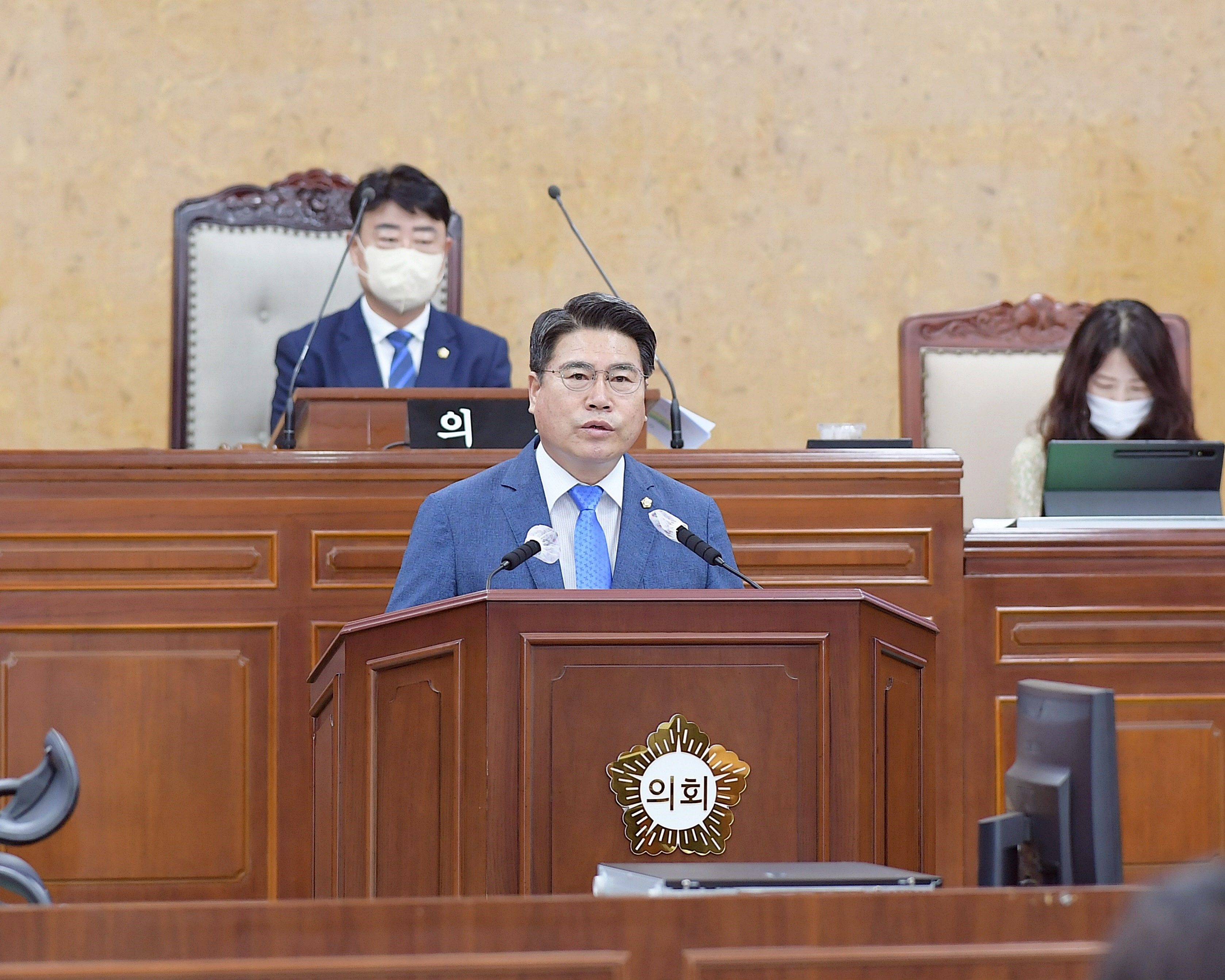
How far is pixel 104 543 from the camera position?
2.93 m

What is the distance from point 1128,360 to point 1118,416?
133mm

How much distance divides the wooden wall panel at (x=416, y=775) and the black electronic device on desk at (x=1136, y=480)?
5.28ft

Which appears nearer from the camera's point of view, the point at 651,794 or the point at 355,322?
the point at 651,794

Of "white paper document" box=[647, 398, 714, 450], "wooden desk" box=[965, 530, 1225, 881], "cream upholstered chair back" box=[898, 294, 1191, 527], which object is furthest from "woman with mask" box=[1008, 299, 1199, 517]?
"white paper document" box=[647, 398, 714, 450]

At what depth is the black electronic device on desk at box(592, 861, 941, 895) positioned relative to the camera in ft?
4.52

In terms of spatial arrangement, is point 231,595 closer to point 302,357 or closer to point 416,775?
point 302,357

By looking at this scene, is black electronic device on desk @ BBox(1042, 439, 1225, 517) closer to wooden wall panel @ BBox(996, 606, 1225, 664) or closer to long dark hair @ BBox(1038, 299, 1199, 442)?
wooden wall panel @ BBox(996, 606, 1225, 664)

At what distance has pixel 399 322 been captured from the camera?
3.79m

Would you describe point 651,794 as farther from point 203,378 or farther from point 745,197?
point 745,197

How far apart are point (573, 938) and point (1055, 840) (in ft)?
1.51

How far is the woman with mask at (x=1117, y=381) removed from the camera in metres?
3.62

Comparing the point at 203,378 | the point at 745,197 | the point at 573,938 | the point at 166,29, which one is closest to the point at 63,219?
the point at 166,29

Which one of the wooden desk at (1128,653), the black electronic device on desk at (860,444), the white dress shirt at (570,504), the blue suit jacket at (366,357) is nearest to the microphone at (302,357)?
the blue suit jacket at (366,357)

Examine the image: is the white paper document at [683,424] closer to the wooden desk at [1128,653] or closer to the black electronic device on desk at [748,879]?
the wooden desk at [1128,653]
